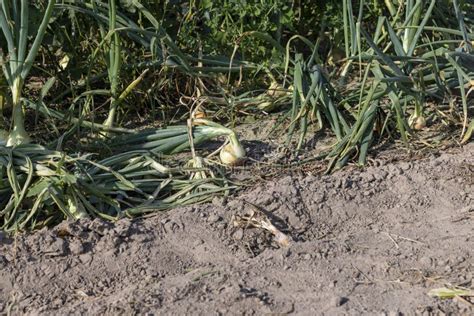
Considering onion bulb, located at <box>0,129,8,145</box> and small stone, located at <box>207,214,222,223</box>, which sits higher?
onion bulb, located at <box>0,129,8,145</box>

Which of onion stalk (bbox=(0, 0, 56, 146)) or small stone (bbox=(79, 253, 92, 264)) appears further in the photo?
onion stalk (bbox=(0, 0, 56, 146))

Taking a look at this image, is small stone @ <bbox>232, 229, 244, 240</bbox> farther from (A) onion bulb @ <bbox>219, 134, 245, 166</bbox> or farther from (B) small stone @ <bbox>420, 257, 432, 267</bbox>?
(B) small stone @ <bbox>420, 257, 432, 267</bbox>

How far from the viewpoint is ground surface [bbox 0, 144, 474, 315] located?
3053mm

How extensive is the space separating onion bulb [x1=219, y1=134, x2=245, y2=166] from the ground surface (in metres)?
0.17

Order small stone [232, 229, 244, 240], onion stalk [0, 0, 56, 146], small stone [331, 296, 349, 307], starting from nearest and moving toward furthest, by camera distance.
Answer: small stone [331, 296, 349, 307] → small stone [232, 229, 244, 240] → onion stalk [0, 0, 56, 146]

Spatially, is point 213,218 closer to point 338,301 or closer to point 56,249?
point 56,249

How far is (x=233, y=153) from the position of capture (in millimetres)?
3873

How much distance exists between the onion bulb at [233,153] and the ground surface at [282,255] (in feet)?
0.55

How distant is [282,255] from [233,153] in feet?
2.28

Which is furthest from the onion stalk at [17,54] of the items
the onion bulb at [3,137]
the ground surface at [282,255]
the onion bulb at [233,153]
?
the onion bulb at [233,153]

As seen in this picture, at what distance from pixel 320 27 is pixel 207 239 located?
70.2 inches

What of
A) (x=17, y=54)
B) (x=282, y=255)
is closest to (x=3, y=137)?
(x=17, y=54)

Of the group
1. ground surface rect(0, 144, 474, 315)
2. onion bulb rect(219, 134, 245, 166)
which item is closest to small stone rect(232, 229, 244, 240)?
ground surface rect(0, 144, 474, 315)

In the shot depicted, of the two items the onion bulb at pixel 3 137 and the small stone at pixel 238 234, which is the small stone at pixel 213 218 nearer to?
the small stone at pixel 238 234
